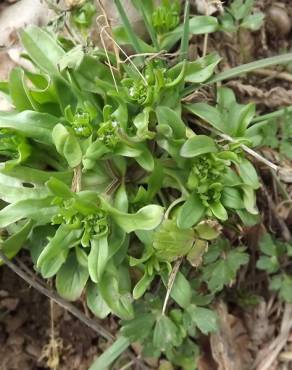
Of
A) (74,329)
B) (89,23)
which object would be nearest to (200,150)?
(89,23)

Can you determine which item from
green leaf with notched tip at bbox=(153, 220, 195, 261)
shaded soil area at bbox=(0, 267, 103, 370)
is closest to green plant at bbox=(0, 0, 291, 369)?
green leaf with notched tip at bbox=(153, 220, 195, 261)

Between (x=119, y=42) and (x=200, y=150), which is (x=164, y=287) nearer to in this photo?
(x=200, y=150)

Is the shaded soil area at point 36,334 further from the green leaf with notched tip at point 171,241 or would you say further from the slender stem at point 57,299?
the green leaf with notched tip at point 171,241

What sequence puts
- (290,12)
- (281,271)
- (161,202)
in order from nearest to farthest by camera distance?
(161,202) → (281,271) → (290,12)

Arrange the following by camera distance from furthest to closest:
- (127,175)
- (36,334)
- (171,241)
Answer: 1. (36,334)
2. (127,175)
3. (171,241)

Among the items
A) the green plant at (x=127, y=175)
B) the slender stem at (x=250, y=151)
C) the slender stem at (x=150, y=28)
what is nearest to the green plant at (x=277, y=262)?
the green plant at (x=127, y=175)

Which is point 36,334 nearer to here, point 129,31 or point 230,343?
point 230,343

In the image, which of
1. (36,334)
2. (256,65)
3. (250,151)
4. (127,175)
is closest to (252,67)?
(256,65)
